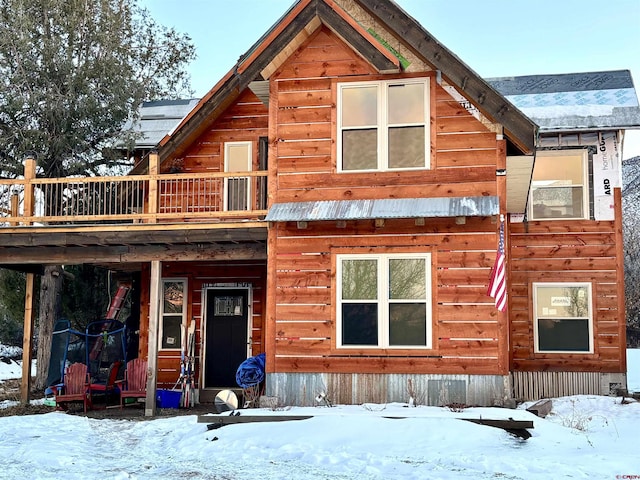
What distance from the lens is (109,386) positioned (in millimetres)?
16359

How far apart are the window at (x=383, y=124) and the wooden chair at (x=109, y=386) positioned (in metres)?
6.86

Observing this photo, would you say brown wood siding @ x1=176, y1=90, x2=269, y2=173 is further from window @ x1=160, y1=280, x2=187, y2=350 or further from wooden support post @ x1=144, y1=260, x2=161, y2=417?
wooden support post @ x1=144, y1=260, x2=161, y2=417

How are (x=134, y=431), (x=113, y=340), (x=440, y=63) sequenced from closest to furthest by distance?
1. (x=134, y=431)
2. (x=440, y=63)
3. (x=113, y=340)

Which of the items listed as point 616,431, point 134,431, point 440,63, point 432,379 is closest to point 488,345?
point 432,379

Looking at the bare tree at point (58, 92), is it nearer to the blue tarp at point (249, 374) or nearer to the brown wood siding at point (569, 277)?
the blue tarp at point (249, 374)

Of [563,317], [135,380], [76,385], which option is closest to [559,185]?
[563,317]

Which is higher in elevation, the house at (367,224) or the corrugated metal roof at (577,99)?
the corrugated metal roof at (577,99)

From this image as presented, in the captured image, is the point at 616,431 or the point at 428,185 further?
the point at 428,185

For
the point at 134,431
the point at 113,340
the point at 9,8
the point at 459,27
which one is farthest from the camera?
the point at 459,27

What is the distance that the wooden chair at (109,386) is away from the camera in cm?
1588

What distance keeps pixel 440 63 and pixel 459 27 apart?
15272mm

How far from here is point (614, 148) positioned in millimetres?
16844

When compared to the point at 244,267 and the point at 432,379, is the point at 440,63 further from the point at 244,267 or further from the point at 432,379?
the point at 244,267

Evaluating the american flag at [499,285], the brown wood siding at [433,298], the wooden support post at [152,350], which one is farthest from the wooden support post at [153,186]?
the american flag at [499,285]
